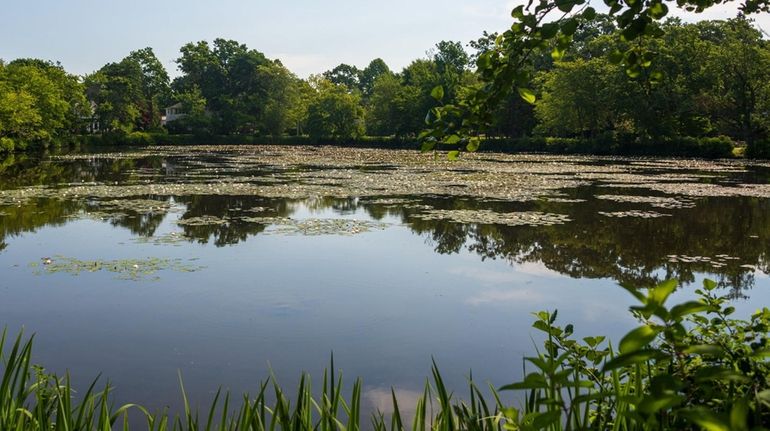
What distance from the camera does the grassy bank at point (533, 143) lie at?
4434 centimetres

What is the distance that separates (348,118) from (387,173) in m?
46.5

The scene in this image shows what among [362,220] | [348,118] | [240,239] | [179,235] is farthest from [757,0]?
[348,118]

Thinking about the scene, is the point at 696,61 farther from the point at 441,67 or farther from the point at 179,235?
the point at 179,235

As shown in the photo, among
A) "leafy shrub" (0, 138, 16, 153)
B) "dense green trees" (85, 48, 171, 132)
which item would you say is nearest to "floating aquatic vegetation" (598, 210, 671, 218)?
"leafy shrub" (0, 138, 16, 153)

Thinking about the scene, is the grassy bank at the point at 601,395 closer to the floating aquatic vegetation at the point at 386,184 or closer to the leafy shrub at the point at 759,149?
the floating aquatic vegetation at the point at 386,184

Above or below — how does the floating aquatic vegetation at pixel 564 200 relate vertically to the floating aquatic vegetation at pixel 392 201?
above

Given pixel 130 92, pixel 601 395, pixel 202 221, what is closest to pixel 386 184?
pixel 202 221

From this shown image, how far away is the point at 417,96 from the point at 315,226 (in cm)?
5713

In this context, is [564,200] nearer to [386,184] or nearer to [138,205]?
[386,184]

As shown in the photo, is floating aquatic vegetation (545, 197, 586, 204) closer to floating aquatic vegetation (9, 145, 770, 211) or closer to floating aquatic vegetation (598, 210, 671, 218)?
floating aquatic vegetation (9, 145, 770, 211)

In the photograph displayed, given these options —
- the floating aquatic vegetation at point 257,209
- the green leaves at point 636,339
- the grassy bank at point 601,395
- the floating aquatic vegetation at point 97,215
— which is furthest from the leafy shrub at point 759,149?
the green leaves at point 636,339

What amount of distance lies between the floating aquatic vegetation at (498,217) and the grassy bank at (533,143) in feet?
108

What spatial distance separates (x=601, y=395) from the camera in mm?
1456

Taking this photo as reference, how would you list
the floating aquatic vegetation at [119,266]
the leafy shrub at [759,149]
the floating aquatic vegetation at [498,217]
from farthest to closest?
the leafy shrub at [759,149] < the floating aquatic vegetation at [498,217] < the floating aquatic vegetation at [119,266]
